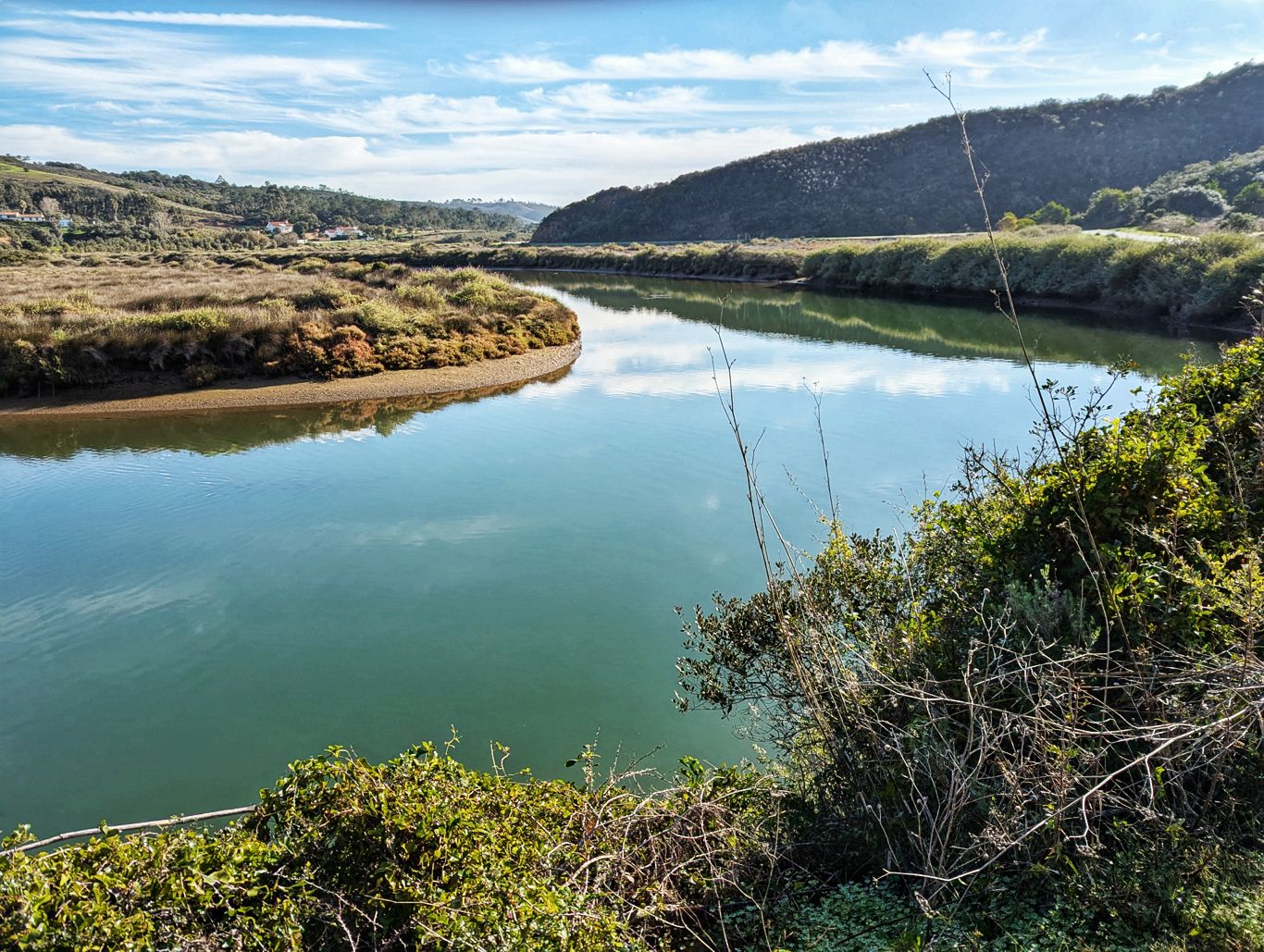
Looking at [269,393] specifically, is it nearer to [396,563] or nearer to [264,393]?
[264,393]

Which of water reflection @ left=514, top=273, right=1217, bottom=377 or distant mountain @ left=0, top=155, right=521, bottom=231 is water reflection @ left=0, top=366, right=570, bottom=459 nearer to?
water reflection @ left=514, top=273, right=1217, bottom=377

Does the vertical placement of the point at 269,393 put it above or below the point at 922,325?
below

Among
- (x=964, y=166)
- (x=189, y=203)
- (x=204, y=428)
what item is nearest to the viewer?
(x=204, y=428)

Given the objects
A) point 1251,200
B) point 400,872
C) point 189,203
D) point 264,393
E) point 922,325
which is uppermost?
point 189,203

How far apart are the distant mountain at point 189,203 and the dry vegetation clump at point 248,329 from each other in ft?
174

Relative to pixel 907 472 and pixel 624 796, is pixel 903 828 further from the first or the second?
pixel 907 472

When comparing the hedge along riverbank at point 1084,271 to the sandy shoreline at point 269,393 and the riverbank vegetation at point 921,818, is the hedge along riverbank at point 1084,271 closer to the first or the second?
the sandy shoreline at point 269,393

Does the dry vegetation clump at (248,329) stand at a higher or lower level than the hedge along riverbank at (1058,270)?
lower

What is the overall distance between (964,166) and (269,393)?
229ft

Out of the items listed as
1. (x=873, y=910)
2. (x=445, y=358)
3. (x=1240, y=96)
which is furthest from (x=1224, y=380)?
(x=1240, y=96)

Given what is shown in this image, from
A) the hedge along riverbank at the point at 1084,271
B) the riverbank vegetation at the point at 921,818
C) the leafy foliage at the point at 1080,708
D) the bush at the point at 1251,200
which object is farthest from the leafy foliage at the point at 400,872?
the bush at the point at 1251,200

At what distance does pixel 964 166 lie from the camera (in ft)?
232

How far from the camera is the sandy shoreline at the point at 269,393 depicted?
691 inches

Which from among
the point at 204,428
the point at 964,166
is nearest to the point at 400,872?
the point at 204,428
